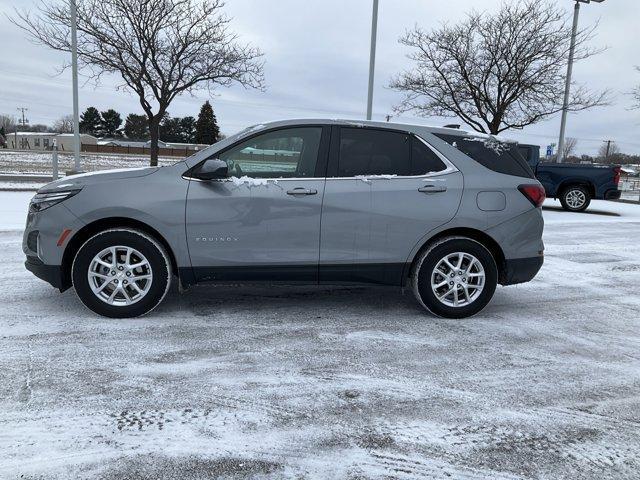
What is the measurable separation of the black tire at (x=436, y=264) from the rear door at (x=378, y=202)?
0.17 metres

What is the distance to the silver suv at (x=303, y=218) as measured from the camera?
14.0ft

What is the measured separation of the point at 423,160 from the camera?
15.1 feet

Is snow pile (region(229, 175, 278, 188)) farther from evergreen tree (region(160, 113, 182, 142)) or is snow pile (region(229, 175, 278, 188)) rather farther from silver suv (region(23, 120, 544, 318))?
evergreen tree (region(160, 113, 182, 142))

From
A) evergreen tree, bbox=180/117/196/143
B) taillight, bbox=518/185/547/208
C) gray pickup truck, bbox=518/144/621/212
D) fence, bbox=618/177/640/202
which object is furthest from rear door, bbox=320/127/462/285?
evergreen tree, bbox=180/117/196/143

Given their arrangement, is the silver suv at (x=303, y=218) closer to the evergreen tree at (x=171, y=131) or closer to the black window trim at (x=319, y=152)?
the black window trim at (x=319, y=152)

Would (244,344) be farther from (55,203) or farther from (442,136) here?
(442,136)

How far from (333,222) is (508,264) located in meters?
1.69

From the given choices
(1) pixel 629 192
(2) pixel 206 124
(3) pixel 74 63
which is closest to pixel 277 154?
(3) pixel 74 63

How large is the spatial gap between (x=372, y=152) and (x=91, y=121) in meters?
122

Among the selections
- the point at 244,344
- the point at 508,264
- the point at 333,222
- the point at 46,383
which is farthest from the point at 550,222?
the point at 46,383

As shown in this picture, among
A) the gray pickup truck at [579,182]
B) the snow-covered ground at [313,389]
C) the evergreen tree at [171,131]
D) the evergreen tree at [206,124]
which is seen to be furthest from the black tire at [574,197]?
the evergreen tree at [171,131]

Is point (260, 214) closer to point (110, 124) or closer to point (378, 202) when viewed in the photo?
point (378, 202)

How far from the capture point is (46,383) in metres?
3.18

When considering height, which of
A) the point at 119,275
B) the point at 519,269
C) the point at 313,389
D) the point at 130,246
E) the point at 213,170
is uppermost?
the point at 213,170
